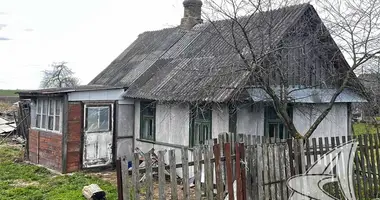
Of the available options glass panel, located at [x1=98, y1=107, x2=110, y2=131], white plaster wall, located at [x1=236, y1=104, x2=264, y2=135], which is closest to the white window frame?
glass panel, located at [x1=98, y1=107, x2=110, y2=131]

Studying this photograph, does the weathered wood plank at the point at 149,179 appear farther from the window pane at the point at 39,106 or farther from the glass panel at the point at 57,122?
the window pane at the point at 39,106

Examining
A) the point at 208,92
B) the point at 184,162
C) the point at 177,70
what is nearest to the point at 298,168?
the point at 184,162

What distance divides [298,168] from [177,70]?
6488 millimetres

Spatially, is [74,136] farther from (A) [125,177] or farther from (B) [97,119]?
(A) [125,177]

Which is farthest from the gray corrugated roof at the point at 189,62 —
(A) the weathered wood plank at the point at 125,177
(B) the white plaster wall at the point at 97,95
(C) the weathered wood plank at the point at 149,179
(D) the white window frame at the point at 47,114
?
(A) the weathered wood plank at the point at 125,177

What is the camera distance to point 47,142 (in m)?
13.2

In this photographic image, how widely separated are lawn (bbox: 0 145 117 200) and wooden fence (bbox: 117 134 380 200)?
308 cm

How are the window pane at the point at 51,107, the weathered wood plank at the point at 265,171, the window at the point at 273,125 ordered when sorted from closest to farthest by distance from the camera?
the weathered wood plank at the point at 265,171 → the window at the point at 273,125 → the window pane at the point at 51,107

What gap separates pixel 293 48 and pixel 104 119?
709 cm

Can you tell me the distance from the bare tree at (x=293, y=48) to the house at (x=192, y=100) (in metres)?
0.05

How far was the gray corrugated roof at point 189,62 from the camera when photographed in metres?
9.43

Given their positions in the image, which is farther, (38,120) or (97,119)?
(38,120)

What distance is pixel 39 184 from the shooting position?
422 inches

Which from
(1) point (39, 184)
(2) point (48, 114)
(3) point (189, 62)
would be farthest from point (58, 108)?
Result: (3) point (189, 62)
